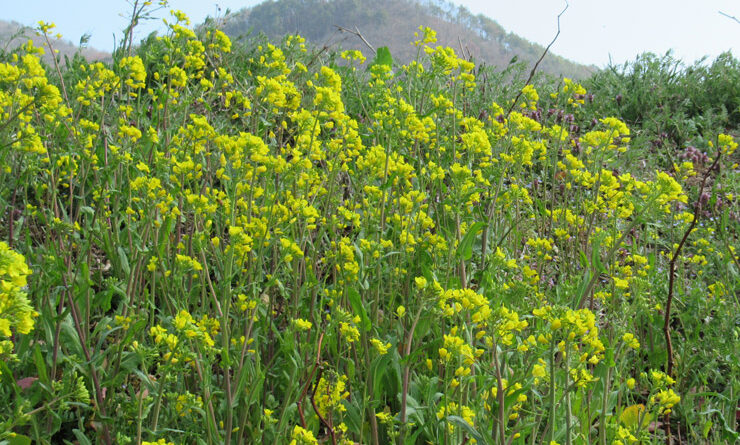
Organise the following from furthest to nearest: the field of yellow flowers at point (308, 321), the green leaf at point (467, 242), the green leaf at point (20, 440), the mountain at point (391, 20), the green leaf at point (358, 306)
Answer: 1. the mountain at point (391, 20)
2. the green leaf at point (467, 242)
3. the green leaf at point (358, 306)
4. the field of yellow flowers at point (308, 321)
5. the green leaf at point (20, 440)

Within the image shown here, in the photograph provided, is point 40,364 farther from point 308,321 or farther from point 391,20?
point 391,20

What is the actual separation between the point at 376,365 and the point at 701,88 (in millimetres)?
6760

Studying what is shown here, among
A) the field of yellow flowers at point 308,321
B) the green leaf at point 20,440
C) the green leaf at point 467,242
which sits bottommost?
the green leaf at point 20,440

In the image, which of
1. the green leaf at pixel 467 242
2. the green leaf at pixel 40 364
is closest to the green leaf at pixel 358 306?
the green leaf at pixel 467 242

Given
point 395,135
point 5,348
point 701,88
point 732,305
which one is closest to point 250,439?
point 5,348

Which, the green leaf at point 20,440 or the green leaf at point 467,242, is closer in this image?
the green leaf at point 20,440

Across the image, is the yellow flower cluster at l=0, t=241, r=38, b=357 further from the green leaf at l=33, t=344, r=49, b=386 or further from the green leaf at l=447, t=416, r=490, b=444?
the green leaf at l=447, t=416, r=490, b=444

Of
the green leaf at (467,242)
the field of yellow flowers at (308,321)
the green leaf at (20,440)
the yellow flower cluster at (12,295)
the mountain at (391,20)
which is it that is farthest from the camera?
the mountain at (391,20)

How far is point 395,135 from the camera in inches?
111

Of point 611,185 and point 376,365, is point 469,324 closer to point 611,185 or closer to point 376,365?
point 376,365

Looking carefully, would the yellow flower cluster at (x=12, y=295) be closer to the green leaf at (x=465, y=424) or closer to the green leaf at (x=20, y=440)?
the green leaf at (x=20, y=440)

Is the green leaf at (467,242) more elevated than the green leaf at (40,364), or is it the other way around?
the green leaf at (467,242)

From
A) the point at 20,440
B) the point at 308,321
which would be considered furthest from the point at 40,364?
the point at 308,321

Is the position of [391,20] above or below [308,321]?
above
